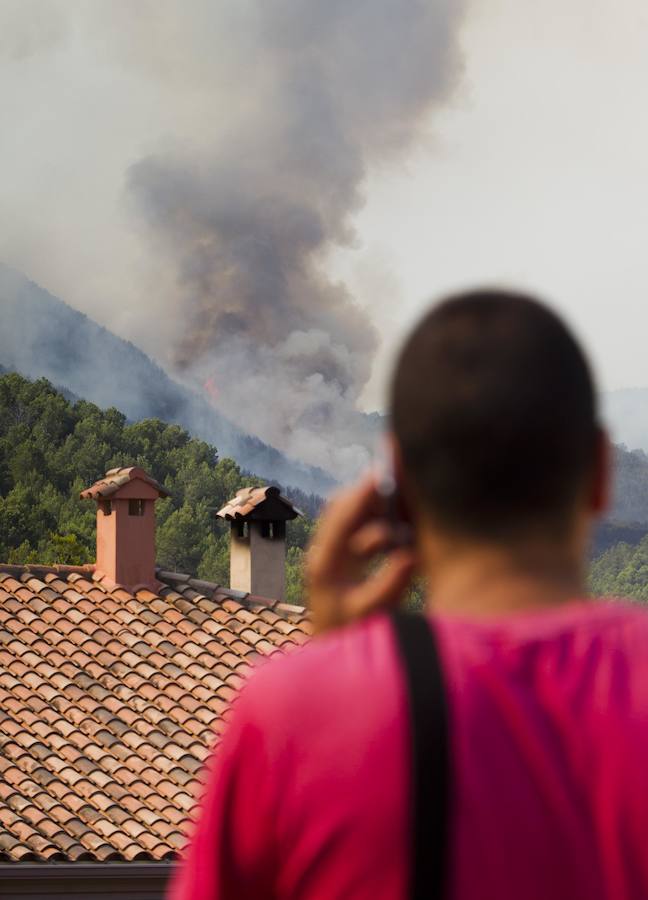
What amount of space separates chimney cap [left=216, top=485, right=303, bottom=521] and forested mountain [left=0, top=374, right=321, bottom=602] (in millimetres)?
34221

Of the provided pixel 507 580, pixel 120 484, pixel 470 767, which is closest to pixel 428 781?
pixel 470 767

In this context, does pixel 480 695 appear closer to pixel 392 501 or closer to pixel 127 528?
pixel 392 501

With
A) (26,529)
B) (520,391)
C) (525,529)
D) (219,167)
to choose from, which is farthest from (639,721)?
(219,167)

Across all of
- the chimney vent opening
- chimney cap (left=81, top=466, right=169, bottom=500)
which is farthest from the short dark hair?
the chimney vent opening

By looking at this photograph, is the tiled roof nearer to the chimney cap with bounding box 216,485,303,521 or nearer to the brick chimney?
the brick chimney

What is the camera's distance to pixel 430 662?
1.50 metres

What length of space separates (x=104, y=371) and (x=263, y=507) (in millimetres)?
106163

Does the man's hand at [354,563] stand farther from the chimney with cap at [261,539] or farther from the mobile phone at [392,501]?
the chimney with cap at [261,539]

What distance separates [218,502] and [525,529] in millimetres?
72275

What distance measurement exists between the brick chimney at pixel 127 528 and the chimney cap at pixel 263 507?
1.03 metres

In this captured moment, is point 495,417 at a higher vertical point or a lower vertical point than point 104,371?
lower

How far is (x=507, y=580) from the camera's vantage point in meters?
1.61

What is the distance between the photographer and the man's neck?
5.26 ft

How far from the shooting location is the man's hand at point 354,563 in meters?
1.73
